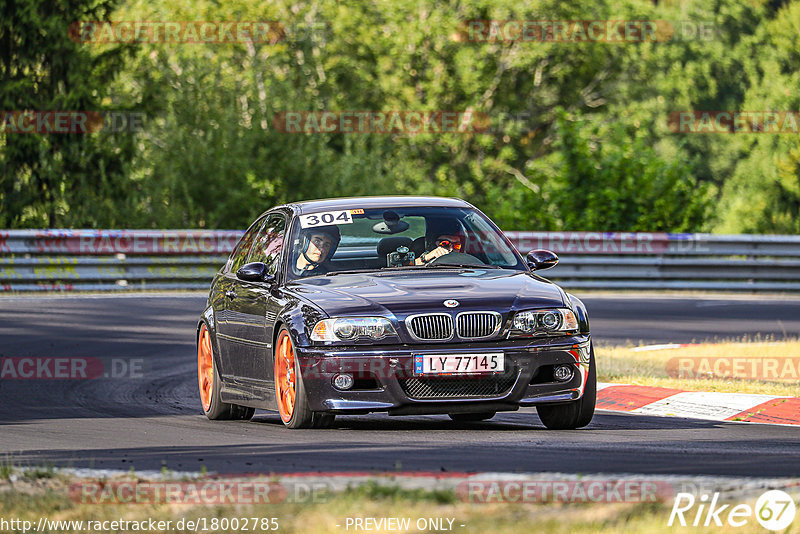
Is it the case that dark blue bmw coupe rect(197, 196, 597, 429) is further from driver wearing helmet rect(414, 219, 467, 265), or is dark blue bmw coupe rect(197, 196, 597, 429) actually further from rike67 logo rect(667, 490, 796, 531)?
rike67 logo rect(667, 490, 796, 531)

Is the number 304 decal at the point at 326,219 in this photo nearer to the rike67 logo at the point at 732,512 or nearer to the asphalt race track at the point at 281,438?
the asphalt race track at the point at 281,438

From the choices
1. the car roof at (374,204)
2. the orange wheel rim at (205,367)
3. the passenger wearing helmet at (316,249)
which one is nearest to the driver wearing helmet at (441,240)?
the car roof at (374,204)

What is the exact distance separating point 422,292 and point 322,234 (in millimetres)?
1350

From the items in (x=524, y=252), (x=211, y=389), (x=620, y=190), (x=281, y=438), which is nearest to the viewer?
(x=281, y=438)

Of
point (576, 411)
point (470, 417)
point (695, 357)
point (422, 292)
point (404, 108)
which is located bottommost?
point (404, 108)

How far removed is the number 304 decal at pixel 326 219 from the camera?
10359mm

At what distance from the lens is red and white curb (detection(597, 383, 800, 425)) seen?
10.2 metres

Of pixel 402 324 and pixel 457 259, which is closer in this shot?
pixel 402 324

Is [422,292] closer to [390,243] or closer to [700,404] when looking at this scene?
[390,243]

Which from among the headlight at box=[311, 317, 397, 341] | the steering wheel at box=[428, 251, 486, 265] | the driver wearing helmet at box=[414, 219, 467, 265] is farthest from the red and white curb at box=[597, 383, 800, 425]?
the headlight at box=[311, 317, 397, 341]

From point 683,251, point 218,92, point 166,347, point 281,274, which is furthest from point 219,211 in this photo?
point 281,274

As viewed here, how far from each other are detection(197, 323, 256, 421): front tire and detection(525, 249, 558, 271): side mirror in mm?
2263

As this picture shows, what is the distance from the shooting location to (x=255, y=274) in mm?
10125

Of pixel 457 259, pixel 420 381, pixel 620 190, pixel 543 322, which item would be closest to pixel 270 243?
pixel 457 259
